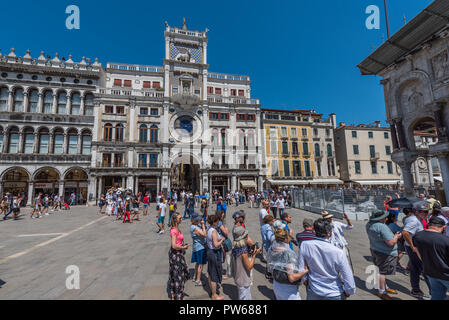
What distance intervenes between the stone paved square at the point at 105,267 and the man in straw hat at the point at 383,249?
313 mm

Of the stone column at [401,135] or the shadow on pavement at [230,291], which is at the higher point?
the stone column at [401,135]

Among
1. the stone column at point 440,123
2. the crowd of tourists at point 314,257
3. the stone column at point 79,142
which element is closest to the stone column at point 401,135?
the stone column at point 440,123

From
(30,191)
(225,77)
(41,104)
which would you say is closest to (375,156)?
(225,77)

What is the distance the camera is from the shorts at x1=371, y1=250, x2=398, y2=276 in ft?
12.6

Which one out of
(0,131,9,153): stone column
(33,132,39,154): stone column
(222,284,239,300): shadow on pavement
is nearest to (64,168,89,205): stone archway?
(33,132,39,154): stone column

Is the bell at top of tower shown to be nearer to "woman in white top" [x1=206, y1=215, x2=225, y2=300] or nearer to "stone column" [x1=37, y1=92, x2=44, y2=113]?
"stone column" [x1=37, y1=92, x2=44, y2=113]

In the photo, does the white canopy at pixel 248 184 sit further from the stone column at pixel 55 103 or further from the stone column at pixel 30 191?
the stone column at pixel 55 103

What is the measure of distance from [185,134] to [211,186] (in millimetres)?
8529

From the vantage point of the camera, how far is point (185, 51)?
102 feet

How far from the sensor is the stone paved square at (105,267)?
13.6ft

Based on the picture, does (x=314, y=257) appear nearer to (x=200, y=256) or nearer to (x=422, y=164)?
(x=200, y=256)

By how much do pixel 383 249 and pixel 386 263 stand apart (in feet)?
0.92

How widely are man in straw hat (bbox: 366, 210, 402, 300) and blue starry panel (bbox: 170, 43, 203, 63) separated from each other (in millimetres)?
32907
